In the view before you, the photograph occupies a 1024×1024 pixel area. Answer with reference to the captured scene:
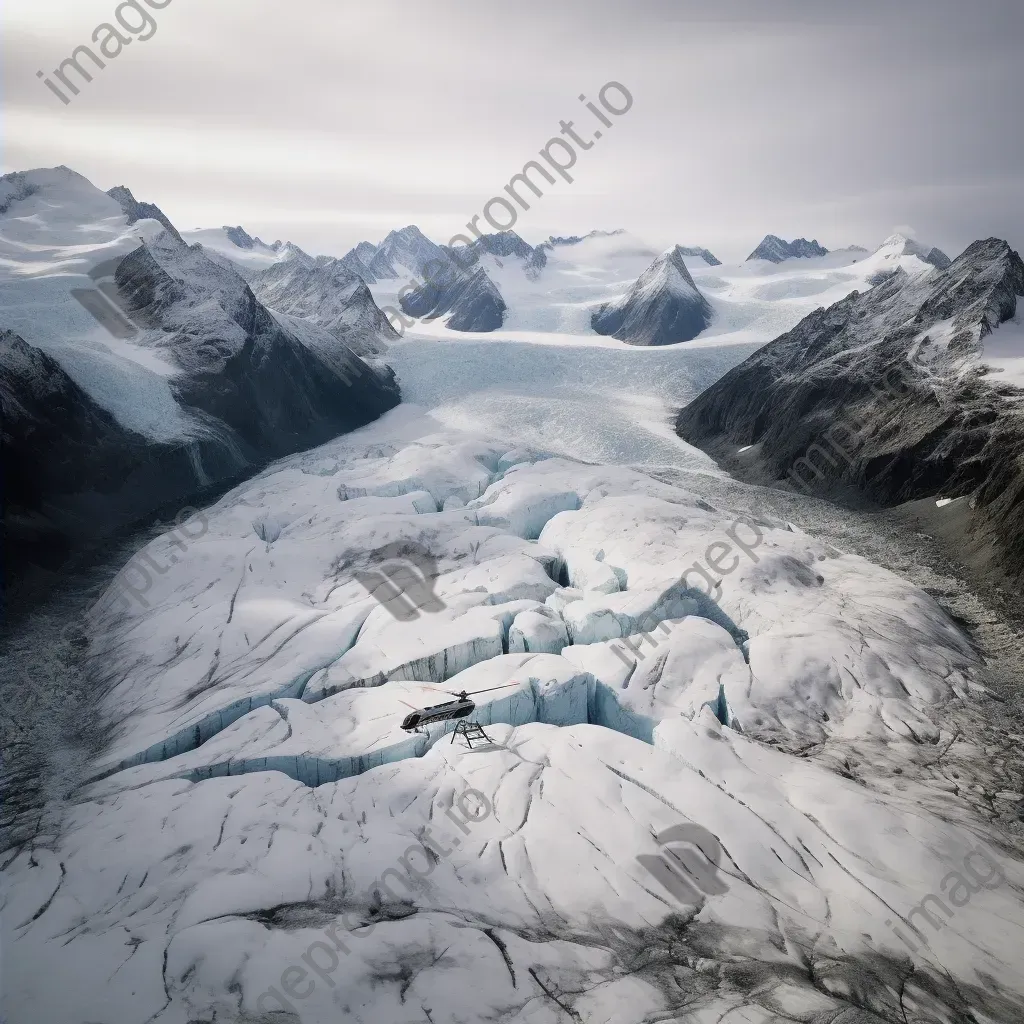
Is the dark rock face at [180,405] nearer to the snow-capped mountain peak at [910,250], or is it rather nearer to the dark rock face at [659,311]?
the dark rock face at [659,311]

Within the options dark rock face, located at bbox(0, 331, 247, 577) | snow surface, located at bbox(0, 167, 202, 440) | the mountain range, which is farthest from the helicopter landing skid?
snow surface, located at bbox(0, 167, 202, 440)

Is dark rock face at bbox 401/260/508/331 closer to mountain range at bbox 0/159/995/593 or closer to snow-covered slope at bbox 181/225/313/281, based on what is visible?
mountain range at bbox 0/159/995/593

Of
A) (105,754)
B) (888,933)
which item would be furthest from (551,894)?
(105,754)

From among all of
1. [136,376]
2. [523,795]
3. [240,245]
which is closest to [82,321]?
[136,376]

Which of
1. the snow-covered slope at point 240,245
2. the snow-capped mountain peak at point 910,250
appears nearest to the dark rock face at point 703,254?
the snow-capped mountain peak at point 910,250

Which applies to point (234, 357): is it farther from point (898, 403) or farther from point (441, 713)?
point (898, 403)

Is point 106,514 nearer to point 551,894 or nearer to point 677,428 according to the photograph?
point 551,894
